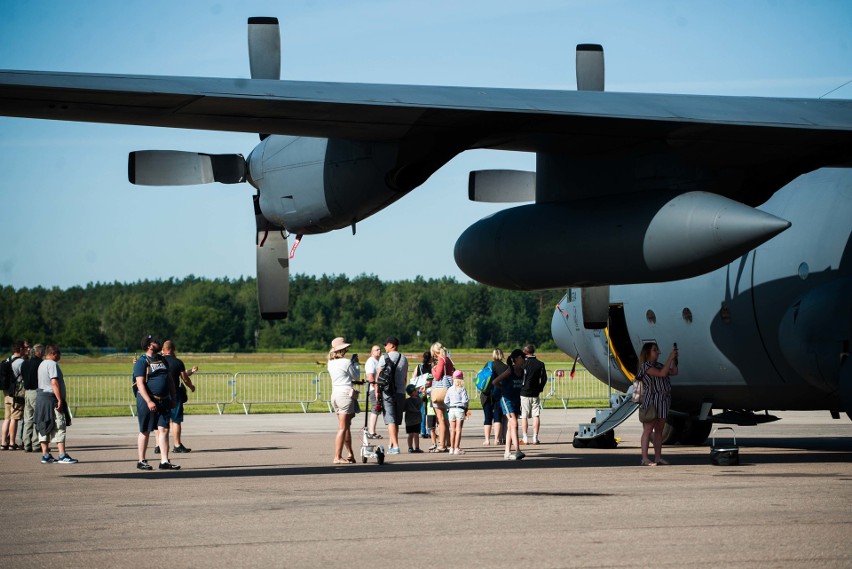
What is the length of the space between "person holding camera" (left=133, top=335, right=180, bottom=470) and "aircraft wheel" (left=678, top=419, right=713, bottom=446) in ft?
32.4

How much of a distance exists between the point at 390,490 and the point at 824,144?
6662 mm

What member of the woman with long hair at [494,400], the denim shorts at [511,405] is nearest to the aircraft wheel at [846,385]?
the denim shorts at [511,405]

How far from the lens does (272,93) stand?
38.5ft

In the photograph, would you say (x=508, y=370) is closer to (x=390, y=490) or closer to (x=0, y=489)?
(x=390, y=490)

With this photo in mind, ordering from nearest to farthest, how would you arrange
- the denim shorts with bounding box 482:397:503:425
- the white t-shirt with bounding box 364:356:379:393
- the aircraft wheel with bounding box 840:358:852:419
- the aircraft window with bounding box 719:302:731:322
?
the aircraft wheel with bounding box 840:358:852:419 < the aircraft window with bounding box 719:302:731:322 < the white t-shirt with bounding box 364:356:379:393 < the denim shorts with bounding box 482:397:503:425

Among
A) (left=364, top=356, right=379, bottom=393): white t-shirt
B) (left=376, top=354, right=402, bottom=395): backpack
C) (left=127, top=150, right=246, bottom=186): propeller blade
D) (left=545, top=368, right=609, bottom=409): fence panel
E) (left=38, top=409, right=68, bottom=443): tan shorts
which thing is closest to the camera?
(left=127, top=150, right=246, bottom=186): propeller blade

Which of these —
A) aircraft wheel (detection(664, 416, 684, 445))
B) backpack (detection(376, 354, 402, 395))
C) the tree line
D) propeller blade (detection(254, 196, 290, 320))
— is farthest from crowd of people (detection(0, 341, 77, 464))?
the tree line

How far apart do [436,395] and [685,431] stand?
4838 millimetres

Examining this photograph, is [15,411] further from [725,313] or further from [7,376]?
[725,313]

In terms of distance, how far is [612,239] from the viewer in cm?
1402

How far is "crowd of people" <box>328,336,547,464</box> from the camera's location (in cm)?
1670

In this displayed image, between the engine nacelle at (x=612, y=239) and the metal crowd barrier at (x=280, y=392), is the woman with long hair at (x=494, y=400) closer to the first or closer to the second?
the engine nacelle at (x=612, y=239)

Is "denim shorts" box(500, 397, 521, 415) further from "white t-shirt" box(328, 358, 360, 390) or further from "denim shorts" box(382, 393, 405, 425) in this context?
"white t-shirt" box(328, 358, 360, 390)

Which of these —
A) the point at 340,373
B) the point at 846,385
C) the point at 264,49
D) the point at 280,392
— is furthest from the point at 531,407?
the point at 280,392
